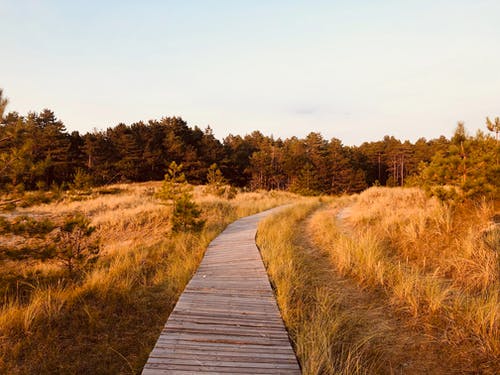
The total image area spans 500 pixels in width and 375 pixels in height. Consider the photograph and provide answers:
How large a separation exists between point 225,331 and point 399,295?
2.81 metres

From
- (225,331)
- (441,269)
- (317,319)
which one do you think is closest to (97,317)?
(225,331)

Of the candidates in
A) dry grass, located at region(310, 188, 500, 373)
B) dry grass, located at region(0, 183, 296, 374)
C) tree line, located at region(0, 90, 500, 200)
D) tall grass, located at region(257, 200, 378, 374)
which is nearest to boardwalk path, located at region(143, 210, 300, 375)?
tall grass, located at region(257, 200, 378, 374)

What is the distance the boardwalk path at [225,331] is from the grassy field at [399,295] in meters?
0.25

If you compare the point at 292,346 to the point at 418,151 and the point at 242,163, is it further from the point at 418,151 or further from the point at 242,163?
the point at 418,151

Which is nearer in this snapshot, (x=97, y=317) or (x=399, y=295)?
(x=97, y=317)

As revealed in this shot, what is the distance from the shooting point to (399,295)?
173 inches

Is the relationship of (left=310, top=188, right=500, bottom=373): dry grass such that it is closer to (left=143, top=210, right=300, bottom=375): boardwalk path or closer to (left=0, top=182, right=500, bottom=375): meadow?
(left=0, top=182, right=500, bottom=375): meadow

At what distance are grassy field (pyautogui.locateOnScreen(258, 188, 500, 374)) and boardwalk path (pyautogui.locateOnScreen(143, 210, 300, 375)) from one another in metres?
0.25

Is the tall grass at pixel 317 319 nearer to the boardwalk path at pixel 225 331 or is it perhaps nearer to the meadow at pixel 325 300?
the meadow at pixel 325 300

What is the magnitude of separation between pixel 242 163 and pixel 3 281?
2156 inches

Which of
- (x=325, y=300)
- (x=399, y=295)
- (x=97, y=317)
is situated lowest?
(x=97, y=317)

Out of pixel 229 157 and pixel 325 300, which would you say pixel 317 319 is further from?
pixel 229 157

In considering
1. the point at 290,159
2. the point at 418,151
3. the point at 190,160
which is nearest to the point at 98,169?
the point at 190,160

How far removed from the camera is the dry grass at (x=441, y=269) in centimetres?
318
